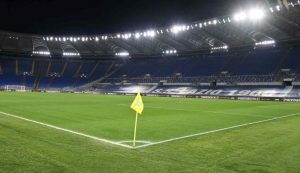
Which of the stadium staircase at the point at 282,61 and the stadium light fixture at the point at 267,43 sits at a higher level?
the stadium light fixture at the point at 267,43

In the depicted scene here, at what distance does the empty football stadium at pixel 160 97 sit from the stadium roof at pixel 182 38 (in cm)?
31

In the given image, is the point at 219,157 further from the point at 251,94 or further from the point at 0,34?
the point at 0,34

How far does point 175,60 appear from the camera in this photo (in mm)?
Result: 86125

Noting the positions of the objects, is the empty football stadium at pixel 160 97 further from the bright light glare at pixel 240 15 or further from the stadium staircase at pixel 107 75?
the stadium staircase at pixel 107 75

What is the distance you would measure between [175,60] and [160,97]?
32124mm

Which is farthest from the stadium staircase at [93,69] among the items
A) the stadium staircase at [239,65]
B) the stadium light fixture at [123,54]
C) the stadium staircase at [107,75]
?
the stadium staircase at [239,65]

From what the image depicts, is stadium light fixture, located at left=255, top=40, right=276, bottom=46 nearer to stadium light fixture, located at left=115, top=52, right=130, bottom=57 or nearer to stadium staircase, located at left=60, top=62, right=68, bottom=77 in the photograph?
stadium light fixture, located at left=115, top=52, right=130, bottom=57

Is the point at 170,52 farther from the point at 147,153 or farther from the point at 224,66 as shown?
the point at 147,153

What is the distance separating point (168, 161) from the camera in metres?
7.71

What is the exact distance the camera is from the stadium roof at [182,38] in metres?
56.9

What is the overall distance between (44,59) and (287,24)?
→ 72.6 m

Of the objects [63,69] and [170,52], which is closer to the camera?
[170,52]

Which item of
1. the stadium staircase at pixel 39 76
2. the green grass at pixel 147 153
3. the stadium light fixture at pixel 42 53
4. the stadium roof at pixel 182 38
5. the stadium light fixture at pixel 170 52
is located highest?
the stadium roof at pixel 182 38

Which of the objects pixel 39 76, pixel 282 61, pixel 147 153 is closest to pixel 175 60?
pixel 282 61
